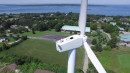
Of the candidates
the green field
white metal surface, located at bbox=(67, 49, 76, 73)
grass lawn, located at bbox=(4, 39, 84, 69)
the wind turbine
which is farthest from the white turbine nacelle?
the green field

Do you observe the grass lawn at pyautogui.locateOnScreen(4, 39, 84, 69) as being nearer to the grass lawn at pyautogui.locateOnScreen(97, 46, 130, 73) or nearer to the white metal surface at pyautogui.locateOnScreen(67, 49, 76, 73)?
the grass lawn at pyautogui.locateOnScreen(97, 46, 130, 73)

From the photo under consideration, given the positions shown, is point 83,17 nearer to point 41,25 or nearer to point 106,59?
point 106,59

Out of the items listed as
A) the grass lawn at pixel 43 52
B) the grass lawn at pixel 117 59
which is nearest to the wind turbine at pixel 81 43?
the grass lawn at pixel 43 52

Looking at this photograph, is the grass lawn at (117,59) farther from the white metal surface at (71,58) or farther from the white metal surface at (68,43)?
the white metal surface at (68,43)

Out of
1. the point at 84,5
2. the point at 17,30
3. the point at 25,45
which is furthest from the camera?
the point at 17,30

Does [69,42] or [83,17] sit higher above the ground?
[83,17]

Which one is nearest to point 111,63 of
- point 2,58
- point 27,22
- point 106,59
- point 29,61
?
point 106,59
